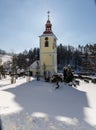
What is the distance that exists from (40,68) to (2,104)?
114ft

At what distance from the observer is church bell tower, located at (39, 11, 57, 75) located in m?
43.8

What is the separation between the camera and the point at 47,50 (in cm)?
4419

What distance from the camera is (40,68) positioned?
44.7 meters

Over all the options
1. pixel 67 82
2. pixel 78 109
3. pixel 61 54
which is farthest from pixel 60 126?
pixel 61 54

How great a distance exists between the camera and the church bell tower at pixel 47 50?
144 ft

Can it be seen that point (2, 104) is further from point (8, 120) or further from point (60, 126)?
point (60, 126)

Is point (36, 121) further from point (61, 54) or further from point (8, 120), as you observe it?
point (61, 54)

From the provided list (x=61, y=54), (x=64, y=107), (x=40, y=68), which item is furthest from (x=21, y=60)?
(x=64, y=107)

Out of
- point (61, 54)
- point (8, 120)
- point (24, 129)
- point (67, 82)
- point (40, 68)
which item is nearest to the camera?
point (24, 129)

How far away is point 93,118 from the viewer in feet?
29.6

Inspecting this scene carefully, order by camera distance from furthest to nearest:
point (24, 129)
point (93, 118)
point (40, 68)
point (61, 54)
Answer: point (61, 54)
point (40, 68)
point (93, 118)
point (24, 129)

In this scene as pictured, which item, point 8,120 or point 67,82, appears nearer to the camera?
point 8,120

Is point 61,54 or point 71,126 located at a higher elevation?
point 61,54

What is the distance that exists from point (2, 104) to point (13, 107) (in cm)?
85
